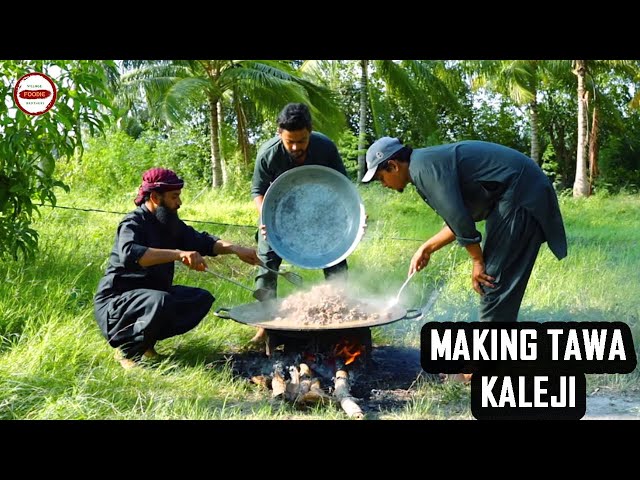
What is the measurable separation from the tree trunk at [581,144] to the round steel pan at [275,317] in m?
1.16

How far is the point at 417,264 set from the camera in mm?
4039

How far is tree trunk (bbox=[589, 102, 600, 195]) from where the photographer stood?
4.25 meters

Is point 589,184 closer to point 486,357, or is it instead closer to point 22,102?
point 486,357

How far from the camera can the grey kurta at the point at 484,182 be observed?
3725 millimetres

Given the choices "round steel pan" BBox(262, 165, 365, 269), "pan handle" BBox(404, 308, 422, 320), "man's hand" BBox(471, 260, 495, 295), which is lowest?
"pan handle" BBox(404, 308, 422, 320)

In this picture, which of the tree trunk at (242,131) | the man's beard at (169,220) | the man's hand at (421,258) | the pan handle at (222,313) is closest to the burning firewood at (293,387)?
the pan handle at (222,313)

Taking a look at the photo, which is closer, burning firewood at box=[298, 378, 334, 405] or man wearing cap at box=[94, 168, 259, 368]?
burning firewood at box=[298, 378, 334, 405]

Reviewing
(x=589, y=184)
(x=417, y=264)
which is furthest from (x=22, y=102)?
(x=589, y=184)

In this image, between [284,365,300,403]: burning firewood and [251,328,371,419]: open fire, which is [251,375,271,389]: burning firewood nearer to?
[251,328,371,419]: open fire

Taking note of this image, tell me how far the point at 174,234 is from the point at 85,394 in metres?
0.93

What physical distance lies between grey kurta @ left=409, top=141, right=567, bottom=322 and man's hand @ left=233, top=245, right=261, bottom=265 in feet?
A: 3.19

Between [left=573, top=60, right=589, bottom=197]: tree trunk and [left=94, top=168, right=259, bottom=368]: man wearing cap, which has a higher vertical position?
[left=573, top=60, right=589, bottom=197]: tree trunk

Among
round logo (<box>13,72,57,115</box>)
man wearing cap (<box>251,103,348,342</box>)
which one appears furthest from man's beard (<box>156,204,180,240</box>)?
round logo (<box>13,72,57,115</box>)

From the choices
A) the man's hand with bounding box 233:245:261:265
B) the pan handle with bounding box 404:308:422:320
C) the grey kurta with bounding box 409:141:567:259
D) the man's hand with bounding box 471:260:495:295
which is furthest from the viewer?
the man's hand with bounding box 233:245:261:265
